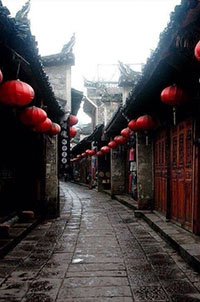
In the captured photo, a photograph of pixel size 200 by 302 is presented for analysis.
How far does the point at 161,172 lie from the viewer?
39.4 feet

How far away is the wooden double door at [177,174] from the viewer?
864 centimetres

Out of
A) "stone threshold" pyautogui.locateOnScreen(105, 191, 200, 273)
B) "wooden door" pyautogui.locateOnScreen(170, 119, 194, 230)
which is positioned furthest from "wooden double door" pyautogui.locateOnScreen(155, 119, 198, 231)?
"stone threshold" pyautogui.locateOnScreen(105, 191, 200, 273)

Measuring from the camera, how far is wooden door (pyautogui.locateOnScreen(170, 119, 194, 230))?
28.7 ft

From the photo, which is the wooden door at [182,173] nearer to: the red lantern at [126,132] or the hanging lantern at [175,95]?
the hanging lantern at [175,95]

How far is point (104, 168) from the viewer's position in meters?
27.3

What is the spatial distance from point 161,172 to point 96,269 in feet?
20.1

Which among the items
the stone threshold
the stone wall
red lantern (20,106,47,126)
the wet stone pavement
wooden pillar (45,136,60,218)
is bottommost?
the wet stone pavement

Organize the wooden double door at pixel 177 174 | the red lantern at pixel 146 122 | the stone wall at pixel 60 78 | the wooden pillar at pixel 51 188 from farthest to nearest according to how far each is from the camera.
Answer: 1. the stone wall at pixel 60 78
2. the wooden pillar at pixel 51 188
3. the red lantern at pixel 146 122
4. the wooden double door at pixel 177 174

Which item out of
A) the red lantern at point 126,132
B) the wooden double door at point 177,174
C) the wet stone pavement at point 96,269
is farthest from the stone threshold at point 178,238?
the red lantern at point 126,132

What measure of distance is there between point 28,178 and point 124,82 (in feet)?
27.0

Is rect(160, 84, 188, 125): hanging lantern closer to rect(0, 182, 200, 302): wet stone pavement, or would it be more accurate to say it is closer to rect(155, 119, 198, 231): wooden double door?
rect(155, 119, 198, 231): wooden double door

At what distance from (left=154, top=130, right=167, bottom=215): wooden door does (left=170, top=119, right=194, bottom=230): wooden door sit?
0.87m

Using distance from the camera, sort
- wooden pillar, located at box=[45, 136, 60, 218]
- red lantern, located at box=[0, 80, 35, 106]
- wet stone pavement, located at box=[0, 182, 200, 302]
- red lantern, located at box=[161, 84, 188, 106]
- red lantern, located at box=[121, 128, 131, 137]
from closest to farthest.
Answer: wet stone pavement, located at box=[0, 182, 200, 302] → red lantern, located at box=[0, 80, 35, 106] → red lantern, located at box=[161, 84, 188, 106] → wooden pillar, located at box=[45, 136, 60, 218] → red lantern, located at box=[121, 128, 131, 137]

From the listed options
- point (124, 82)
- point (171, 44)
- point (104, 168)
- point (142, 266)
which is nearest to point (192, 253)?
point (142, 266)
